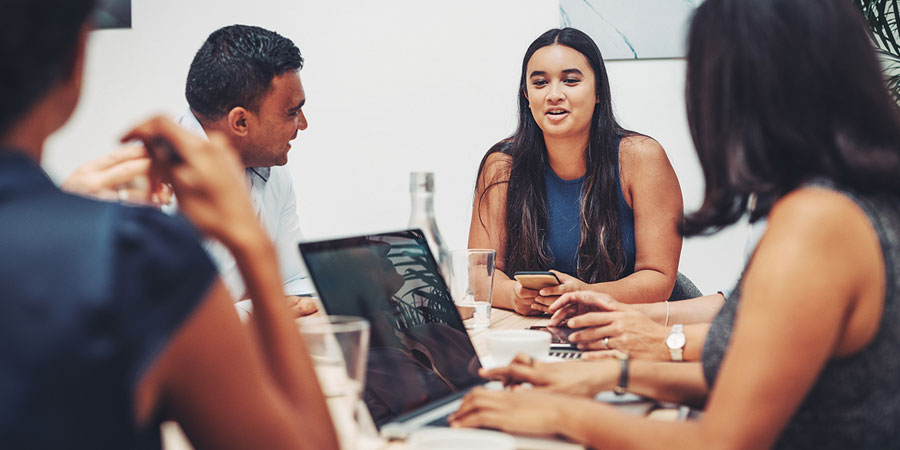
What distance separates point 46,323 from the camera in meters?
0.48

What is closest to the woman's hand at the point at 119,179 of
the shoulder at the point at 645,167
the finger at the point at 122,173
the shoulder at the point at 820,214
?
the finger at the point at 122,173

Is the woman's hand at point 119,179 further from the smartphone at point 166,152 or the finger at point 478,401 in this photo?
the finger at point 478,401

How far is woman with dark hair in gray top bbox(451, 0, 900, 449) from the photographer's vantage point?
84 cm

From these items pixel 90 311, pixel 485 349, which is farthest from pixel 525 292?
pixel 90 311

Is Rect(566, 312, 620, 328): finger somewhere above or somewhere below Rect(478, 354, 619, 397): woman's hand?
below

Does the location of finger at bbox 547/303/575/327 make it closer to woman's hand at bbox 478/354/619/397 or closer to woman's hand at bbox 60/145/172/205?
woman's hand at bbox 478/354/619/397

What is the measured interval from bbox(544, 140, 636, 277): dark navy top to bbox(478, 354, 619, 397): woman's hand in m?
1.19

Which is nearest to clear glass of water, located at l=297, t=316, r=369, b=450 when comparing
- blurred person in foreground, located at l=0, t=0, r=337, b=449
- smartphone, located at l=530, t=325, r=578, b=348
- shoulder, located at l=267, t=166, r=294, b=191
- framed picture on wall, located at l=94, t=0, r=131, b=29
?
blurred person in foreground, located at l=0, t=0, r=337, b=449

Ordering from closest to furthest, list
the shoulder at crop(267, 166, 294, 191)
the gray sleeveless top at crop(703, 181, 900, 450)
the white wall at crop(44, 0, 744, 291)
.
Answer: the gray sleeveless top at crop(703, 181, 900, 450)
the shoulder at crop(267, 166, 294, 191)
the white wall at crop(44, 0, 744, 291)

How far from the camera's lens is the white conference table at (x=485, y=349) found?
919mm

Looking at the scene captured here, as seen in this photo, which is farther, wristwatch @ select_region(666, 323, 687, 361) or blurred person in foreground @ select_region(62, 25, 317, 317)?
blurred person in foreground @ select_region(62, 25, 317, 317)

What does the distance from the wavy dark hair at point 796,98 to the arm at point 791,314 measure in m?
0.08

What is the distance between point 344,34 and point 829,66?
10.1 feet

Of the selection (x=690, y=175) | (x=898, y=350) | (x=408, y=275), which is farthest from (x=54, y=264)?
(x=690, y=175)
